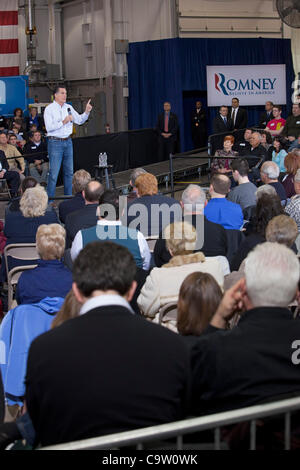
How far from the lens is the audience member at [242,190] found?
6504mm

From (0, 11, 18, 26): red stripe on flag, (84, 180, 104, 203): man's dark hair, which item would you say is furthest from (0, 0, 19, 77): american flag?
(84, 180, 104, 203): man's dark hair

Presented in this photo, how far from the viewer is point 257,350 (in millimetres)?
2135

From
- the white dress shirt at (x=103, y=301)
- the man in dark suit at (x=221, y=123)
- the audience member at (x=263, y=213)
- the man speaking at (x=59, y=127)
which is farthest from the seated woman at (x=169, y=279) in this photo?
the man in dark suit at (x=221, y=123)

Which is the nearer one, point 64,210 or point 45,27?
point 64,210

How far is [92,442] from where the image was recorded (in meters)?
1.77

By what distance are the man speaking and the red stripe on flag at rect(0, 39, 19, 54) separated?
1075 centimetres

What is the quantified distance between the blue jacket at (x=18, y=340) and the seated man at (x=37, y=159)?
24.3 ft

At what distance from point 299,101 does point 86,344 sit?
34.9ft

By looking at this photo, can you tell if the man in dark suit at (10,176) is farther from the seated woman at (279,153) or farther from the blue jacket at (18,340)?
the blue jacket at (18,340)

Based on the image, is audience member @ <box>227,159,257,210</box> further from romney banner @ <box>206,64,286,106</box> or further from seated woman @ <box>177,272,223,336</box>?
romney banner @ <box>206,64,286,106</box>

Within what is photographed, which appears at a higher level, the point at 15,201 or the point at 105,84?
the point at 105,84

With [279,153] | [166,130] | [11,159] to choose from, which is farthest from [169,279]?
[166,130]

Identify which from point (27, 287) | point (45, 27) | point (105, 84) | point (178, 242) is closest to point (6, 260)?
point (27, 287)

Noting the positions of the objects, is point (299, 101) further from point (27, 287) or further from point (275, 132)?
point (27, 287)
